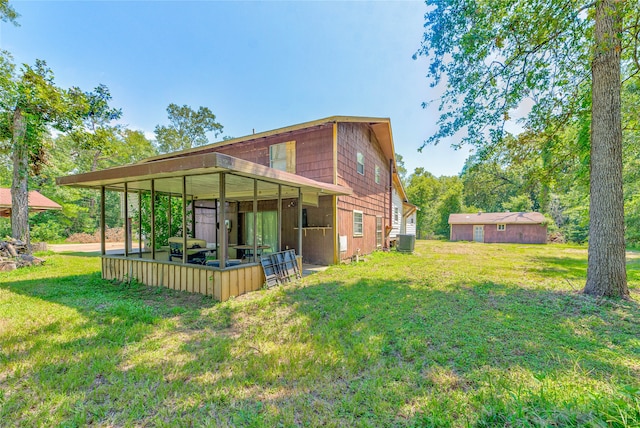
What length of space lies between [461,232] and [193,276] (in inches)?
1046

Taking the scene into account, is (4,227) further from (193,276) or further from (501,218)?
(501,218)

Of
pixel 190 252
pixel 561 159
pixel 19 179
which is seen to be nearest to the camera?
pixel 190 252

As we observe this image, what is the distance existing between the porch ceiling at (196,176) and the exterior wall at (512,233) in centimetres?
2246

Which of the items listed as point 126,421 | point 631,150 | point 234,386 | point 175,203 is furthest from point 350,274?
point 631,150

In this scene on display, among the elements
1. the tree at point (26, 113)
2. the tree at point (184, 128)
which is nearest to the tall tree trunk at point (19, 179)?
the tree at point (26, 113)

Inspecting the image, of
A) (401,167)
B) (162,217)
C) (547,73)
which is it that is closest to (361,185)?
(547,73)

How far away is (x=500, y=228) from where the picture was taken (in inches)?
945

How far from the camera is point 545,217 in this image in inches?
886

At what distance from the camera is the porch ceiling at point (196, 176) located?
156 inches

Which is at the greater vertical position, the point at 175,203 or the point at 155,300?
the point at 175,203

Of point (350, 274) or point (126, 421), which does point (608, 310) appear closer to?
point (350, 274)

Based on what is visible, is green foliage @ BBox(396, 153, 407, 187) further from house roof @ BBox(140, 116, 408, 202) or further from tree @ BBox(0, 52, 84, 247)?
tree @ BBox(0, 52, 84, 247)

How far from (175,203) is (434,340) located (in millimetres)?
9845

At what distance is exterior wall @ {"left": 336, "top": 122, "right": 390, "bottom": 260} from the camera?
29.6 feet
